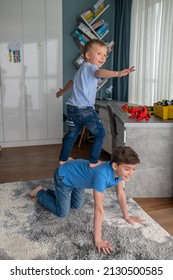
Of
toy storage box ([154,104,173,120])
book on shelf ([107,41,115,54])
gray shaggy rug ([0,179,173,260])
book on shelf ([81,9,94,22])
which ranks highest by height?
book on shelf ([81,9,94,22])

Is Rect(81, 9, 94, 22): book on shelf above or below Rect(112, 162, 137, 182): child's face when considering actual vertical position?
above

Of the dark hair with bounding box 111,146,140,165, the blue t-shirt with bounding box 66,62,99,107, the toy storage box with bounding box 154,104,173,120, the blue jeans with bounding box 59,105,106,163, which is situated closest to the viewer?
the dark hair with bounding box 111,146,140,165

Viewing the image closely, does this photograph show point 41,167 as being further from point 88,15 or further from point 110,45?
point 88,15

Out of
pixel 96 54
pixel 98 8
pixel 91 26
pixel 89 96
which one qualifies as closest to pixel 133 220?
pixel 89 96

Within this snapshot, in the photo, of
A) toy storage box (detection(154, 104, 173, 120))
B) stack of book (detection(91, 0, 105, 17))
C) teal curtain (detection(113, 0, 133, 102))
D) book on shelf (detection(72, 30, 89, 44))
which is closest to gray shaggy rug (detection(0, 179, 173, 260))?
toy storage box (detection(154, 104, 173, 120))

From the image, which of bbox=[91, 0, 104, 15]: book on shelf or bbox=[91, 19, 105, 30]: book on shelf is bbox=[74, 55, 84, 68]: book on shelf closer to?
bbox=[91, 19, 105, 30]: book on shelf

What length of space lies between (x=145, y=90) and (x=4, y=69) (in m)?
2.03

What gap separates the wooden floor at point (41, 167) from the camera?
7.22 ft

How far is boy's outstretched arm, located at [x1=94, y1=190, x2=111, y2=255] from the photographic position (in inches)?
62.7

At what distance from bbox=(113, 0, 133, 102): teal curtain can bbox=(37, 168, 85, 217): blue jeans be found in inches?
96.8

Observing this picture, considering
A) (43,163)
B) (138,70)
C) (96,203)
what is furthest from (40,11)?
(96,203)

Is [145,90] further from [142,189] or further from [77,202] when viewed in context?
[77,202]

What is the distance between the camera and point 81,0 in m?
4.41

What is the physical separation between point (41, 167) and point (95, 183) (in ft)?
5.72
